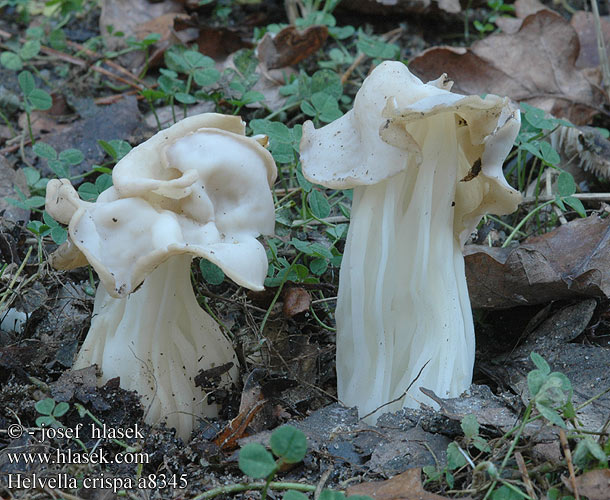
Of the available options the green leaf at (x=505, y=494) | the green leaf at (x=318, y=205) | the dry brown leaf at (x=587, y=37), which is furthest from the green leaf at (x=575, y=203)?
the dry brown leaf at (x=587, y=37)

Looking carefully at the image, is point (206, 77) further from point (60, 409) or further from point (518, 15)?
point (518, 15)

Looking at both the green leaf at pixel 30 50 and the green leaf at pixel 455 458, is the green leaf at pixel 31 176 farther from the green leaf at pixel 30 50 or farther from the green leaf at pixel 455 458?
the green leaf at pixel 455 458

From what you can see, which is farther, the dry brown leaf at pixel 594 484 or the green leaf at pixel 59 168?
the green leaf at pixel 59 168

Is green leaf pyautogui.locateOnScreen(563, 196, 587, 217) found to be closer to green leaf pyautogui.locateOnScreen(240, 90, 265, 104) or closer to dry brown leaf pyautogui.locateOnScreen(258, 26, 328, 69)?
green leaf pyautogui.locateOnScreen(240, 90, 265, 104)

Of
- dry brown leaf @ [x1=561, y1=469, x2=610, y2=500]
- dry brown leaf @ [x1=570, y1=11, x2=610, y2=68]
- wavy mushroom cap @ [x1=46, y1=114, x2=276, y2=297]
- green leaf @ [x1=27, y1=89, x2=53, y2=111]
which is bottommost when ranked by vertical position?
dry brown leaf @ [x1=570, y1=11, x2=610, y2=68]

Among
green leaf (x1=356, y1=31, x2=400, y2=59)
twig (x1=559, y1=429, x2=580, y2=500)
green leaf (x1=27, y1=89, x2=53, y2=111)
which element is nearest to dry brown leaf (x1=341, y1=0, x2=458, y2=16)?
green leaf (x1=356, y1=31, x2=400, y2=59)

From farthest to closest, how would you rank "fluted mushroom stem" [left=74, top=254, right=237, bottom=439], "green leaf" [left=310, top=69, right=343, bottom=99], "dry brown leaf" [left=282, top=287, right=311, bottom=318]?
"green leaf" [left=310, top=69, right=343, bottom=99] < "dry brown leaf" [left=282, top=287, right=311, bottom=318] < "fluted mushroom stem" [left=74, top=254, right=237, bottom=439]
